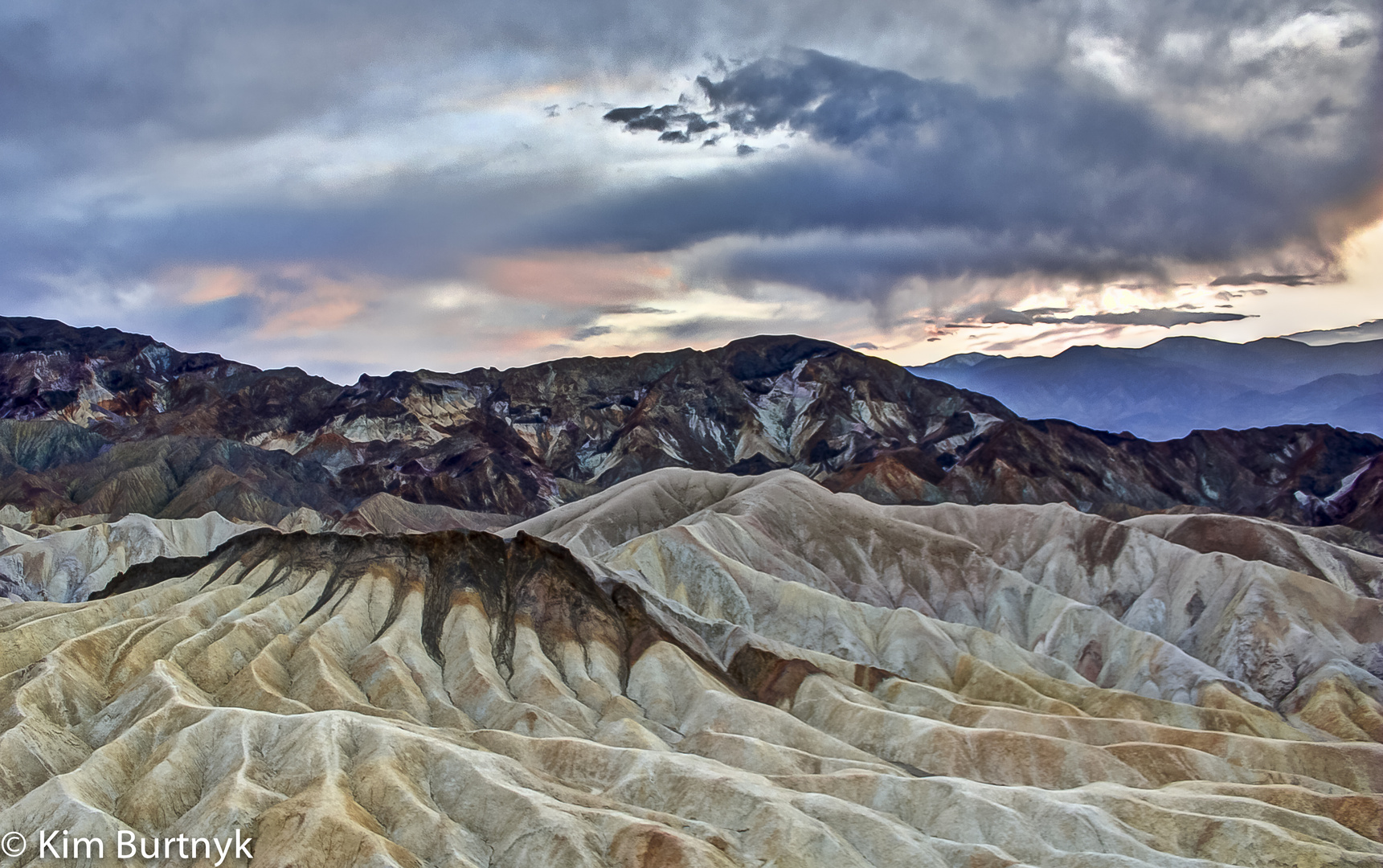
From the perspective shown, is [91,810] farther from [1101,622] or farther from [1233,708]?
[1101,622]

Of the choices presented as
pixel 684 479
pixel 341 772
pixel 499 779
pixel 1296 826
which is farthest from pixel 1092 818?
pixel 684 479

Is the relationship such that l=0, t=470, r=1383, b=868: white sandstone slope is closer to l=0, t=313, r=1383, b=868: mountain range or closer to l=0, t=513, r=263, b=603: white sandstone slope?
l=0, t=313, r=1383, b=868: mountain range

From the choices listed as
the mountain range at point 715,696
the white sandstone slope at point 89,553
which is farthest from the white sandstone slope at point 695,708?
the white sandstone slope at point 89,553

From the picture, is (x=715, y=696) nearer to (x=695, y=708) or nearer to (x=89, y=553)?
(x=695, y=708)

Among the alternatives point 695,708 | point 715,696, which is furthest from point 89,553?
point 715,696

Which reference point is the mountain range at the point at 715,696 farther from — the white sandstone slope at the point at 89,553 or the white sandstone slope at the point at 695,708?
the white sandstone slope at the point at 89,553

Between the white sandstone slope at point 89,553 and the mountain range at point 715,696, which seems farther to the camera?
the white sandstone slope at point 89,553

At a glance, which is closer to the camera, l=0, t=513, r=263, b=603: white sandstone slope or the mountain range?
the mountain range

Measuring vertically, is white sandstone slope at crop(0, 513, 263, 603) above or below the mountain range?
above

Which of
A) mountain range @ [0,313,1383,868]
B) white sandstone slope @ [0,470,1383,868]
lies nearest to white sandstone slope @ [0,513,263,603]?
mountain range @ [0,313,1383,868]
